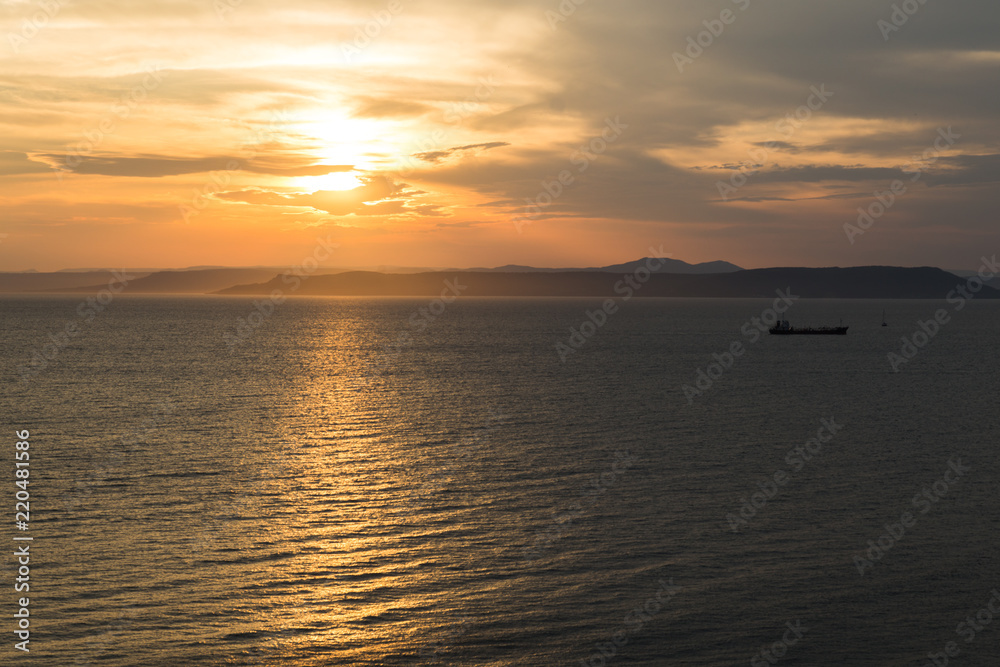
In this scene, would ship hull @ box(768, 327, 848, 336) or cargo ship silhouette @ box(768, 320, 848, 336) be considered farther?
cargo ship silhouette @ box(768, 320, 848, 336)

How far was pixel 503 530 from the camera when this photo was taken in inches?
1411

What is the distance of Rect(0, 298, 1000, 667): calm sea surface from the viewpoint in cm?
2539

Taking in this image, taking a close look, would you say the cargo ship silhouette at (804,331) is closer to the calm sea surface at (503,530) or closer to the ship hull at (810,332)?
the ship hull at (810,332)

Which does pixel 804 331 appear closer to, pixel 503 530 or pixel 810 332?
pixel 810 332

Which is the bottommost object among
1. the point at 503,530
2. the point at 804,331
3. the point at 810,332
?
the point at 503,530

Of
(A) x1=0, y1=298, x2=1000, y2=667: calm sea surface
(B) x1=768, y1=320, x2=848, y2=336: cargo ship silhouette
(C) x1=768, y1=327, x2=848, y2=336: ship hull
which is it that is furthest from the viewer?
(B) x1=768, y1=320, x2=848, y2=336: cargo ship silhouette

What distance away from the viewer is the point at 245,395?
8131 cm

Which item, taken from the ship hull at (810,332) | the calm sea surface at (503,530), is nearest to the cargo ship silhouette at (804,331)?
the ship hull at (810,332)

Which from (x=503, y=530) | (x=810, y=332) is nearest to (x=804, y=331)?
(x=810, y=332)

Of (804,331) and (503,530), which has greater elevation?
(804,331)

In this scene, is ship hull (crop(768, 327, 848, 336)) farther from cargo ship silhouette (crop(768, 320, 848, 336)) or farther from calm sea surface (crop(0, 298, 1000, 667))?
calm sea surface (crop(0, 298, 1000, 667))

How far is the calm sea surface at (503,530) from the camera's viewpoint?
83.3ft

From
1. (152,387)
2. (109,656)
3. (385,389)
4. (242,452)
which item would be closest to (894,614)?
(109,656)

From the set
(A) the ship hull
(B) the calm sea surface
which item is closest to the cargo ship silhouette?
(A) the ship hull
